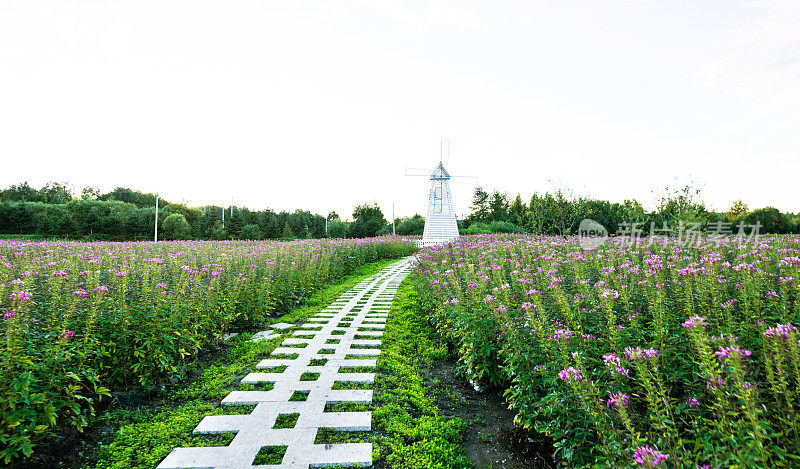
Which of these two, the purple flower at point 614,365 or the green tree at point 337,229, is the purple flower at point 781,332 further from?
the green tree at point 337,229

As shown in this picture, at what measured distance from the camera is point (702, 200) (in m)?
16.2

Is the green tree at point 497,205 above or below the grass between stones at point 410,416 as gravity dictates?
above

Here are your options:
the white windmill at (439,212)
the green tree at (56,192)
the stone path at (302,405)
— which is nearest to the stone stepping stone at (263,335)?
the stone path at (302,405)

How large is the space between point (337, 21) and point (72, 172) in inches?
3176

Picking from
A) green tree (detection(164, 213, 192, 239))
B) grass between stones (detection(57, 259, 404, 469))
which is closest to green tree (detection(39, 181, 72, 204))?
green tree (detection(164, 213, 192, 239))

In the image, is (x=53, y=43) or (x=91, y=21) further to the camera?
(x=53, y=43)

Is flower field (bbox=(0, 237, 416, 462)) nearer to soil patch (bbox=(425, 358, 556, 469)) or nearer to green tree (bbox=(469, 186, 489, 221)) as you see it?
soil patch (bbox=(425, 358, 556, 469))

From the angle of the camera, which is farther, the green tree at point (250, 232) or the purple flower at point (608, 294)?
the green tree at point (250, 232)

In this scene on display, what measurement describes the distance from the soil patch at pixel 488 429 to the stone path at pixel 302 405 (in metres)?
0.83

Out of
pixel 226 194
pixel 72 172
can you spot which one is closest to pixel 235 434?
pixel 226 194

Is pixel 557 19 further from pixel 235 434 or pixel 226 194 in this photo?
pixel 226 194

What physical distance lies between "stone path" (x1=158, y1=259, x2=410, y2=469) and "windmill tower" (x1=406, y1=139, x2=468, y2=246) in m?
19.9

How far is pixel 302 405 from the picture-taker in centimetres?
330

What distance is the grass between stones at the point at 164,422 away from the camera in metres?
2.55
